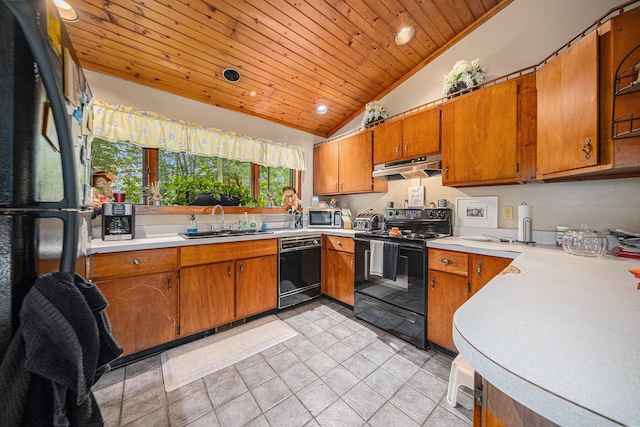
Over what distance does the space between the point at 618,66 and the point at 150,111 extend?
3493mm

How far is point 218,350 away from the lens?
1.94 meters

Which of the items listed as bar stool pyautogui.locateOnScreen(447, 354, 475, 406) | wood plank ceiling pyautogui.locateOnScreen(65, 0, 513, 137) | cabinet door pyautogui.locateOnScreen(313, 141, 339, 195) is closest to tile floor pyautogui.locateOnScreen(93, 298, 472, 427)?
bar stool pyautogui.locateOnScreen(447, 354, 475, 406)

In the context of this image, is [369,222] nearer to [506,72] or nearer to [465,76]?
[465,76]

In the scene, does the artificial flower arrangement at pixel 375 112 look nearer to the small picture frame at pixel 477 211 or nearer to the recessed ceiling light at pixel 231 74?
the small picture frame at pixel 477 211

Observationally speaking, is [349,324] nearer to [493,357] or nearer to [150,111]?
[493,357]

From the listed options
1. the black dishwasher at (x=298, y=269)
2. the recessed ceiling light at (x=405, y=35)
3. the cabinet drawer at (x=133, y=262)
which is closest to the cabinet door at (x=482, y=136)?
the recessed ceiling light at (x=405, y=35)

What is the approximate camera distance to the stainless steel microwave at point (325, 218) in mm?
3262

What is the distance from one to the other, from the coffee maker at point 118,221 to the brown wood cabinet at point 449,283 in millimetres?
2580

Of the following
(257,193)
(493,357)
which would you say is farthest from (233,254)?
(493,357)

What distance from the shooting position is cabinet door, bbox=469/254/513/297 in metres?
1.63

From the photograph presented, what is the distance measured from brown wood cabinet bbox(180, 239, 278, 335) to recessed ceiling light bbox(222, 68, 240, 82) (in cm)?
176

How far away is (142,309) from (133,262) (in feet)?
1.24

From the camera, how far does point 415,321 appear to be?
2006 mm

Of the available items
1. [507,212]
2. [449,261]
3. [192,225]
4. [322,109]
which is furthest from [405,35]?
[192,225]
